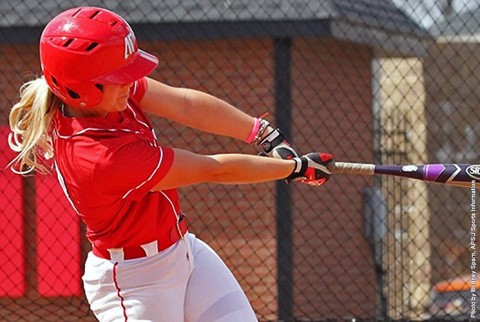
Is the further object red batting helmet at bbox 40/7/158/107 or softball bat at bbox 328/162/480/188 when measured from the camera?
softball bat at bbox 328/162/480/188

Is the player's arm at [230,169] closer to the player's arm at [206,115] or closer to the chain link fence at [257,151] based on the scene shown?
the player's arm at [206,115]

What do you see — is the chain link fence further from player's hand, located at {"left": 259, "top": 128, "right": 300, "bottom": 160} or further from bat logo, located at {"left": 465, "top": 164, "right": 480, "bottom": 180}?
player's hand, located at {"left": 259, "top": 128, "right": 300, "bottom": 160}

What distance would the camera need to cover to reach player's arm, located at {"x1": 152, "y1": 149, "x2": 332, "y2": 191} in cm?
321

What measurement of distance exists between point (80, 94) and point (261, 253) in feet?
12.3

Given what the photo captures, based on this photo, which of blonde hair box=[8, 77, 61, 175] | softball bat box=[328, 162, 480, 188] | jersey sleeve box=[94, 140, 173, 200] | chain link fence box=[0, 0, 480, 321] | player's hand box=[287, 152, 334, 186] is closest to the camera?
jersey sleeve box=[94, 140, 173, 200]

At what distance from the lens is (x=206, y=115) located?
3697 mm

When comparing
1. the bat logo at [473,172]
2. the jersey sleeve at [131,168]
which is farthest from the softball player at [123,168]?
the bat logo at [473,172]

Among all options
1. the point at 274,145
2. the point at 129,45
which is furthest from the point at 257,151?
the point at 129,45

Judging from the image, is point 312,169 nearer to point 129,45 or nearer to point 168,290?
point 168,290

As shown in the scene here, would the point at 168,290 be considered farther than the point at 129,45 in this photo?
Yes

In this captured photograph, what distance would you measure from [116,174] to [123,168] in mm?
29

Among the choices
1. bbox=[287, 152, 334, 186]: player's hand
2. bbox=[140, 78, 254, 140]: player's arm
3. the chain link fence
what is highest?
bbox=[287, 152, 334, 186]: player's hand

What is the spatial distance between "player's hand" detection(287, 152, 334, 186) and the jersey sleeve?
526 millimetres

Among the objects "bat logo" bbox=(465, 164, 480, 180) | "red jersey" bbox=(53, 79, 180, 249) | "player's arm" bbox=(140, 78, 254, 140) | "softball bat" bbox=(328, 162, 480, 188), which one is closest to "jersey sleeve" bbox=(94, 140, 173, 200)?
"red jersey" bbox=(53, 79, 180, 249)
